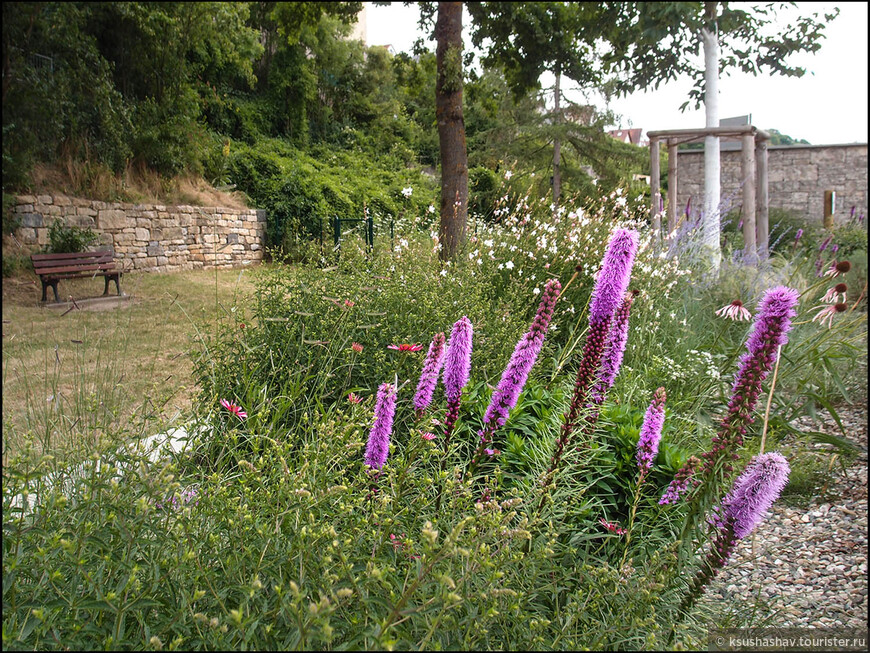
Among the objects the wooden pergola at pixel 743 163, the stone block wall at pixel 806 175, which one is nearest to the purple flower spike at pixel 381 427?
the wooden pergola at pixel 743 163

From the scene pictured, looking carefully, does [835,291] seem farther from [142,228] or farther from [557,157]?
[557,157]

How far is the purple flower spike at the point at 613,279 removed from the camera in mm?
1604

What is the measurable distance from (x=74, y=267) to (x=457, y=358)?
171 centimetres

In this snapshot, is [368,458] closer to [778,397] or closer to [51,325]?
[51,325]

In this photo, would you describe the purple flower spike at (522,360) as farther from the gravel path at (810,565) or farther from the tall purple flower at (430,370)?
the gravel path at (810,565)

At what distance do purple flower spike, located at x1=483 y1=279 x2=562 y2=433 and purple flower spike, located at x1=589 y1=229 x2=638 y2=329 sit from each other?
0.46 ft

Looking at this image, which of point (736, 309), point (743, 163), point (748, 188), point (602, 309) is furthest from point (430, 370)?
point (743, 163)

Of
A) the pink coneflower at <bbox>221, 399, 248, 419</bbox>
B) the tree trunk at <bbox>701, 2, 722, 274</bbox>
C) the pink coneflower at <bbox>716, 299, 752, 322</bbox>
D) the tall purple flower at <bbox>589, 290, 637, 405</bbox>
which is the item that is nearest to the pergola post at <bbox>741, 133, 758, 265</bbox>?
the tree trunk at <bbox>701, 2, 722, 274</bbox>

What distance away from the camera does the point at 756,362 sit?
137 cm

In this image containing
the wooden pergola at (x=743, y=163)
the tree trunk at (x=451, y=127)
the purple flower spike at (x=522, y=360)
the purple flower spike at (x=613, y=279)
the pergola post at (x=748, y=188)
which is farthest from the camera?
the pergola post at (x=748, y=188)

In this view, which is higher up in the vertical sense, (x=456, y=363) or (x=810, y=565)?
(x=456, y=363)

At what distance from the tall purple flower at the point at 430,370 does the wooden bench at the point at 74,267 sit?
60.2 inches

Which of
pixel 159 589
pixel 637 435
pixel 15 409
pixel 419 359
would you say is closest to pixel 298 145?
pixel 419 359

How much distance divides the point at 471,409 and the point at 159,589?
1.32 metres
